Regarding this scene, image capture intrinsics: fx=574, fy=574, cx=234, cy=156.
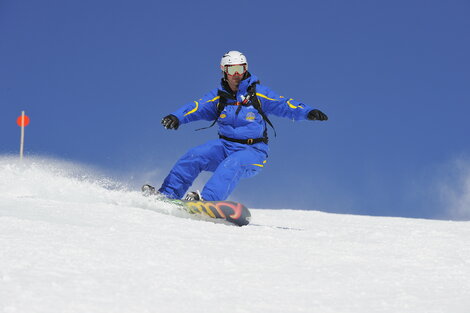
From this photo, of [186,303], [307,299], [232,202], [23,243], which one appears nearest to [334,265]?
[307,299]

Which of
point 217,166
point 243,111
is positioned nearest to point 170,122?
point 217,166

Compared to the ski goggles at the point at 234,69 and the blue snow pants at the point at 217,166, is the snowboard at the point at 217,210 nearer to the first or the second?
the blue snow pants at the point at 217,166

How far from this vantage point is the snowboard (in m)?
5.88

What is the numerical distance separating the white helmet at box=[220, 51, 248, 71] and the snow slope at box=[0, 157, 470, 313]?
2.57 metres

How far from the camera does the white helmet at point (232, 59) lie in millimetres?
6820

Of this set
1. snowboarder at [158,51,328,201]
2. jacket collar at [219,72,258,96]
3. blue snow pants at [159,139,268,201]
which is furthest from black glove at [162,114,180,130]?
jacket collar at [219,72,258,96]

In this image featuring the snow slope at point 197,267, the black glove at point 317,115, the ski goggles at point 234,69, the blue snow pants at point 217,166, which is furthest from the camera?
the ski goggles at point 234,69

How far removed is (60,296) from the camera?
7.89 ft

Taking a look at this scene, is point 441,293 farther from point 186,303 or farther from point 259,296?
point 186,303

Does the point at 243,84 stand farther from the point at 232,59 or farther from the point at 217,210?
the point at 217,210

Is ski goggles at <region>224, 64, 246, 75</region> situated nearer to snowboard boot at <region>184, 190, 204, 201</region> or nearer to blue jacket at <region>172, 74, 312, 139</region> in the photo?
blue jacket at <region>172, 74, 312, 139</region>

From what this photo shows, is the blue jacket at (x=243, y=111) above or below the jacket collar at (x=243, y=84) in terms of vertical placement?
below

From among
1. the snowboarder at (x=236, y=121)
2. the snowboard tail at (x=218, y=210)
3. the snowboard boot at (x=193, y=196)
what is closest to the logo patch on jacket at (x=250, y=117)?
the snowboarder at (x=236, y=121)

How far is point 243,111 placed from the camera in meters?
6.74
